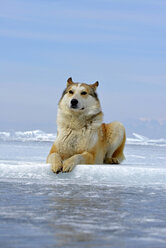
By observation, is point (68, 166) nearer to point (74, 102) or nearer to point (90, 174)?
point (90, 174)

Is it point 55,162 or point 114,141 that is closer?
point 55,162

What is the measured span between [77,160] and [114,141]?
5.20 feet

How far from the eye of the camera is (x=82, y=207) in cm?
418

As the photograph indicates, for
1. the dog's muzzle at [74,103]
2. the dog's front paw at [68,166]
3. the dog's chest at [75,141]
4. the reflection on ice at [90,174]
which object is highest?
the dog's muzzle at [74,103]

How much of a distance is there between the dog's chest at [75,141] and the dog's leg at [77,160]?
178mm

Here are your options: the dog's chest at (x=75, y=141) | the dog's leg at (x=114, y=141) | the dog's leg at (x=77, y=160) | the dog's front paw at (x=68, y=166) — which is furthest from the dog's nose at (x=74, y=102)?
the dog's leg at (x=114, y=141)

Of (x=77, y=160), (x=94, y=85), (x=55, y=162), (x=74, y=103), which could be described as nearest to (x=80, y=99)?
(x=74, y=103)

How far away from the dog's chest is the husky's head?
368mm

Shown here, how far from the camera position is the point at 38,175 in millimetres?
6551

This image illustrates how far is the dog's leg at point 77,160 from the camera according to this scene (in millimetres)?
6586

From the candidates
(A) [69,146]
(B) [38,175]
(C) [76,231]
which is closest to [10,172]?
(B) [38,175]

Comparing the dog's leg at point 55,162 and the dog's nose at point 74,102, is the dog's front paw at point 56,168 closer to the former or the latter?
the dog's leg at point 55,162

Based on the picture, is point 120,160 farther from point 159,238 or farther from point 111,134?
point 159,238

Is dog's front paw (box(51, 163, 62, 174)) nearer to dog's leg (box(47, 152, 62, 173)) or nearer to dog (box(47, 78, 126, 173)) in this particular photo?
dog's leg (box(47, 152, 62, 173))
